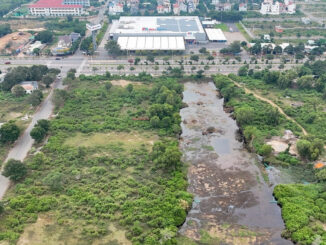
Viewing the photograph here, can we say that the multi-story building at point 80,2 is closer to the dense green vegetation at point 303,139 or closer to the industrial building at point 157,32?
the industrial building at point 157,32

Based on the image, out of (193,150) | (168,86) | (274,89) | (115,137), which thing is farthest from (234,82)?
(115,137)

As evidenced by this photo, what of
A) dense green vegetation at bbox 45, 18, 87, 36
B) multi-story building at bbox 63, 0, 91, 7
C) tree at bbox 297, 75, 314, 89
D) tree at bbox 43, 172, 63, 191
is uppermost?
multi-story building at bbox 63, 0, 91, 7

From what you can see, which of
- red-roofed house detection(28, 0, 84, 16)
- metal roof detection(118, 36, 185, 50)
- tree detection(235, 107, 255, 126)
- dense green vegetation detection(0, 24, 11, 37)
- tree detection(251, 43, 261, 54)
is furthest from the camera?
red-roofed house detection(28, 0, 84, 16)

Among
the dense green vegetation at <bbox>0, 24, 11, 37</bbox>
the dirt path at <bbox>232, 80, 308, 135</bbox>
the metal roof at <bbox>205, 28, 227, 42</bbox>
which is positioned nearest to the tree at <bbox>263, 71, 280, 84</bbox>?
the dirt path at <bbox>232, 80, 308, 135</bbox>

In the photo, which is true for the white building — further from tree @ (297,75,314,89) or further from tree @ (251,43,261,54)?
tree @ (297,75,314,89)

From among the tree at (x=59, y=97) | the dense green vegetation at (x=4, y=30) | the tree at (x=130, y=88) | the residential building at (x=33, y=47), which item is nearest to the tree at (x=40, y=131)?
the tree at (x=59, y=97)

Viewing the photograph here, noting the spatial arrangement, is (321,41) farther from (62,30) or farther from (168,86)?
(62,30)

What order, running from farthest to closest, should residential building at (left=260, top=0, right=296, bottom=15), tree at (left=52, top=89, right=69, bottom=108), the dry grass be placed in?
residential building at (left=260, top=0, right=296, bottom=15) → tree at (left=52, top=89, right=69, bottom=108) → the dry grass
